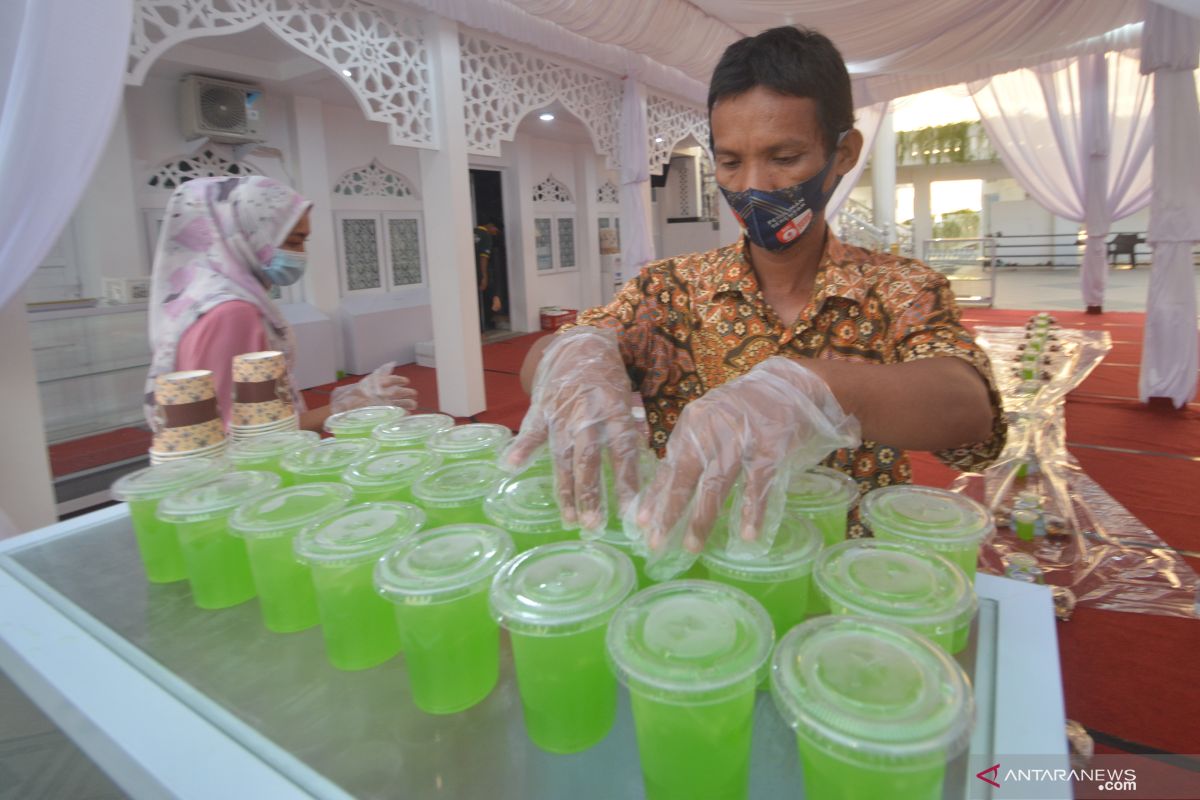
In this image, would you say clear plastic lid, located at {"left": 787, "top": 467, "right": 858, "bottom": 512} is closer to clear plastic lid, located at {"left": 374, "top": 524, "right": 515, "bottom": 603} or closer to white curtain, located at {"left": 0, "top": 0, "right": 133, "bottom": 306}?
clear plastic lid, located at {"left": 374, "top": 524, "right": 515, "bottom": 603}

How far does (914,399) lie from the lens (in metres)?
0.94

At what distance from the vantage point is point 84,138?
5.98ft

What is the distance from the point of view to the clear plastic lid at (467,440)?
1096 millimetres

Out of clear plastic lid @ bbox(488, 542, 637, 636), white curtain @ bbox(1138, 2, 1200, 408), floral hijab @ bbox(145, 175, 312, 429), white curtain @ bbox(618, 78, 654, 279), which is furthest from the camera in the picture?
white curtain @ bbox(618, 78, 654, 279)

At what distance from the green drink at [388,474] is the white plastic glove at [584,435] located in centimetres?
17

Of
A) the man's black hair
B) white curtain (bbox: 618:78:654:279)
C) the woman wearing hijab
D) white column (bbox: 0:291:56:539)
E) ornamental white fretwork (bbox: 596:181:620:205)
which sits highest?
ornamental white fretwork (bbox: 596:181:620:205)

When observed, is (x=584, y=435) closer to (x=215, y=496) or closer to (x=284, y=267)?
(x=215, y=496)

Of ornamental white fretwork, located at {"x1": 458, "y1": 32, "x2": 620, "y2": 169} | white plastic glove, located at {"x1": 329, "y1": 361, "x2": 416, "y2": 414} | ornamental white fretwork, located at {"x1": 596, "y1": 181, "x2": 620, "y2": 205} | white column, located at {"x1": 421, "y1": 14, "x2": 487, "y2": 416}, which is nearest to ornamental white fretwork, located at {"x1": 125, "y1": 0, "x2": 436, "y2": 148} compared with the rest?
white column, located at {"x1": 421, "y1": 14, "x2": 487, "y2": 416}

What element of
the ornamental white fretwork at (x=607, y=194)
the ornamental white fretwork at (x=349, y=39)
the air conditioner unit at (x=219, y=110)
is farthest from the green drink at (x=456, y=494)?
the ornamental white fretwork at (x=607, y=194)

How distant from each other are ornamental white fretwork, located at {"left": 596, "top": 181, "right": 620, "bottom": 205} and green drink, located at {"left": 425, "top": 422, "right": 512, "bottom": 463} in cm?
952

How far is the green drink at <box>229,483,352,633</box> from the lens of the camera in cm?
81

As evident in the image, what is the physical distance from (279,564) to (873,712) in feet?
2.27

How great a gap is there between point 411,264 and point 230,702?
7.50 metres

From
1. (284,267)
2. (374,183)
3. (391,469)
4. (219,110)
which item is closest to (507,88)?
(219,110)
